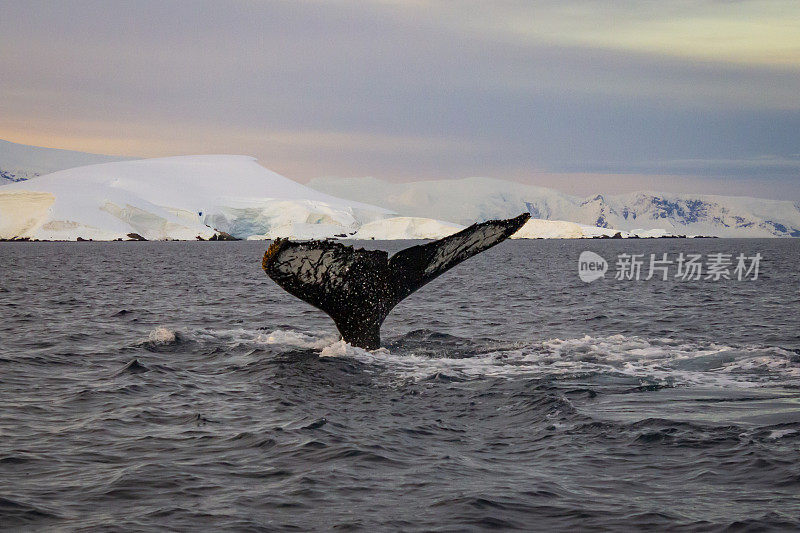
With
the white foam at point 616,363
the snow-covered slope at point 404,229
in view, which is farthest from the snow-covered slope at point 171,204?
the white foam at point 616,363

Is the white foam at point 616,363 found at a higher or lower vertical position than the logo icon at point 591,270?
lower

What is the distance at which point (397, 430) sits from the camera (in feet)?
24.9

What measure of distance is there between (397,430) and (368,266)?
3.11 metres

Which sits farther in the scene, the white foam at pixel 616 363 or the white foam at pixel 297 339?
the white foam at pixel 297 339

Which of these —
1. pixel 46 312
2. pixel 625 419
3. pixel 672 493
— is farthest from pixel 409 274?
pixel 46 312

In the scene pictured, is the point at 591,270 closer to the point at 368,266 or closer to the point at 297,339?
the point at 297,339

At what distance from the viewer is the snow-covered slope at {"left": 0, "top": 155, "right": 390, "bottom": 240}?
124 meters

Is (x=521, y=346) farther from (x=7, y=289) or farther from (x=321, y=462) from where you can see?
(x=7, y=289)

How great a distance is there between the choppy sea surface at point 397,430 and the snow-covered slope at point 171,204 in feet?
383

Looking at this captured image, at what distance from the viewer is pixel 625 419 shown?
7719 millimetres

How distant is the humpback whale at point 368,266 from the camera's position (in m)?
9.73

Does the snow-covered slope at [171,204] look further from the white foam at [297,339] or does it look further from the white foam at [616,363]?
the white foam at [616,363]

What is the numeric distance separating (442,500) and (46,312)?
17.0 m

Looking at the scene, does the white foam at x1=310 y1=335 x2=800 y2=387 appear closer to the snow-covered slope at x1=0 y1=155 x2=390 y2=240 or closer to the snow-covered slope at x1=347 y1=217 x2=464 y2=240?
the snow-covered slope at x1=0 y1=155 x2=390 y2=240
